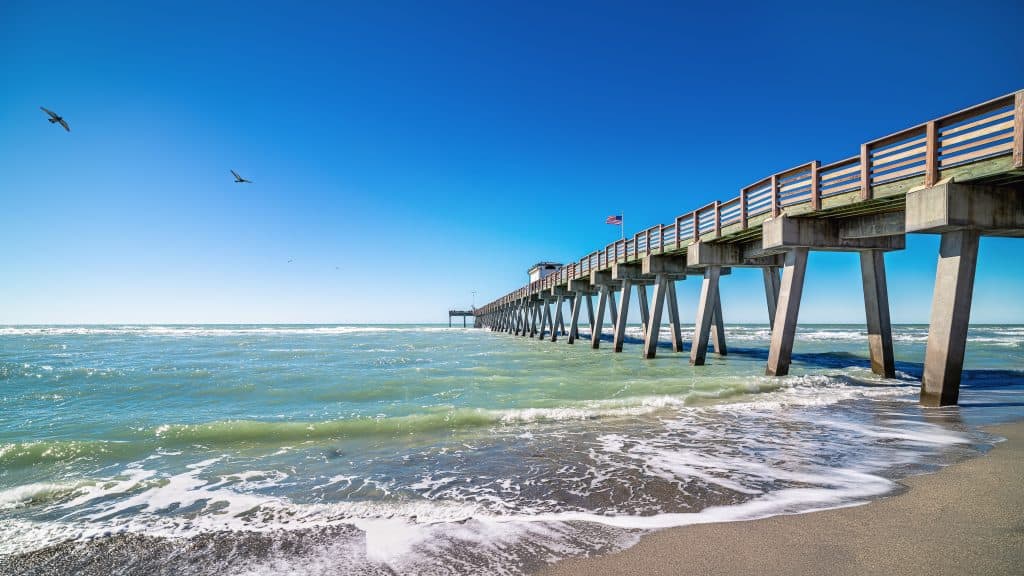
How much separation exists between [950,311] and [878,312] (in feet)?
19.0

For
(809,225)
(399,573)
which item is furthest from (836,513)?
(809,225)

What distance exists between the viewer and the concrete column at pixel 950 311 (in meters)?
8.26

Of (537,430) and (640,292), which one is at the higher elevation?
(640,292)

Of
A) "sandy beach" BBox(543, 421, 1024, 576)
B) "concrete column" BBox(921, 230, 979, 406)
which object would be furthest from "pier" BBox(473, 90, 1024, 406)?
"sandy beach" BBox(543, 421, 1024, 576)

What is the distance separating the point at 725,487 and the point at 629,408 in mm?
4809

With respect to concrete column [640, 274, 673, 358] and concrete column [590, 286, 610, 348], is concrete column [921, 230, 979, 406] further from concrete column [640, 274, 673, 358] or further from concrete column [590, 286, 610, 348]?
concrete column [590, 286, 610, 348]

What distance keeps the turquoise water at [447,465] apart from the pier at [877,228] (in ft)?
5.12

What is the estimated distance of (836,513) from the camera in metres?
3.78

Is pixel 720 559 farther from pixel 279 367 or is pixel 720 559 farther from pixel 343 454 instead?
pixel 279 367

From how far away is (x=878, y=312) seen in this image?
1338 cm

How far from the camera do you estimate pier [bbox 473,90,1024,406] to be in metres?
8.26

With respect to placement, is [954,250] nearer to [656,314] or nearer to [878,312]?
[878,312]

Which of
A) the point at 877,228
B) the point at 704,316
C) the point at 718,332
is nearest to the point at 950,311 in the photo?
the point at 877,228

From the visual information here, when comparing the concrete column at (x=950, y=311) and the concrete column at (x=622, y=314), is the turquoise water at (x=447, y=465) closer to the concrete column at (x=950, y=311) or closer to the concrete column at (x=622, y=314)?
the concrete column at (x=950, y=311)
